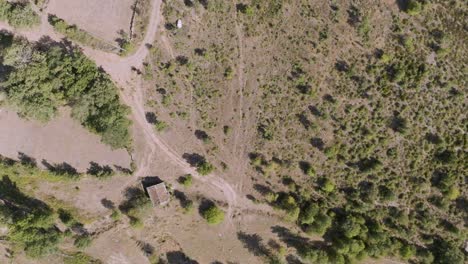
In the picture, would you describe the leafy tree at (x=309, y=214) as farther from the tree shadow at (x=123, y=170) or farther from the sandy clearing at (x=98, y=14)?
the sandy clearing at (x=98, y=14)

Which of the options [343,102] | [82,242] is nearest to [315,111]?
[343,102]

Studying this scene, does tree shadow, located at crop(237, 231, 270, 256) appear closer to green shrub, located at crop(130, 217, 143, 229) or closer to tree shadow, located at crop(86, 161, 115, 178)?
green shrub, located at crop(130, 217, 143, 229)

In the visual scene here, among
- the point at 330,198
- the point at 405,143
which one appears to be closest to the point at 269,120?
the point at 330,198

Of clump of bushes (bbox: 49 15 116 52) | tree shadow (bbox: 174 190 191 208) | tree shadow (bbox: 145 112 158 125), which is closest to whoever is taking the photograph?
clump of bushes (bbox: 49 15 116 52)

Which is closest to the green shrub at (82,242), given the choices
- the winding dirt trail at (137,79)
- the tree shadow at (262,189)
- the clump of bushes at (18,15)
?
the winding dirt trail at (137,79)

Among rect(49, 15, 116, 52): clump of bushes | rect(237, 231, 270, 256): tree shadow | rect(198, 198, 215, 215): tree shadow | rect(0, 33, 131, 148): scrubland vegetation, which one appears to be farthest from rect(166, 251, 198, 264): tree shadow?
rect(49, 15, 116, 52): clump of bushes

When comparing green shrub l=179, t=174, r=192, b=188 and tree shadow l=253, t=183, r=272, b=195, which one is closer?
green shrub l=179, t=174, r=192, b=188
